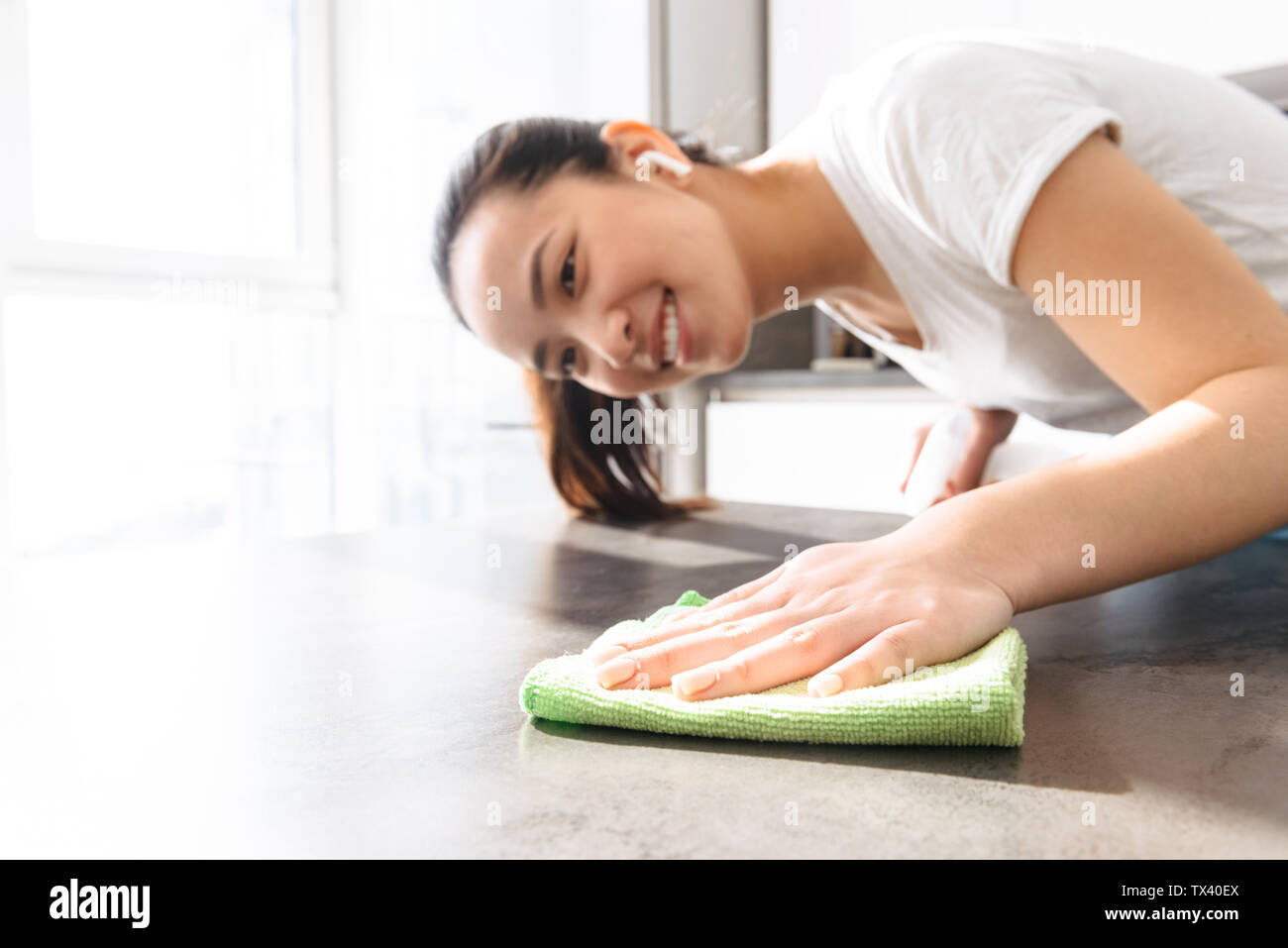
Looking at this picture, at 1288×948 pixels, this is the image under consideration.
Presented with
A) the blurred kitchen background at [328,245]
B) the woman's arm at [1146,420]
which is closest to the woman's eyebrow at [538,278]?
Answer: the woman's arm at [1146,420]

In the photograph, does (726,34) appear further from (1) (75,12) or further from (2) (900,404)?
(1) (75,12)

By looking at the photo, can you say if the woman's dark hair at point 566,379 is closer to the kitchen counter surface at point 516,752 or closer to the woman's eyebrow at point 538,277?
the woman's eyebrow at point 538,277

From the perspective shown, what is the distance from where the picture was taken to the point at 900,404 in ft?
6.77

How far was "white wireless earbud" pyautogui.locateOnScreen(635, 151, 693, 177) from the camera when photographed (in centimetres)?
98

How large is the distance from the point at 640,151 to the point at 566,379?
310 mm

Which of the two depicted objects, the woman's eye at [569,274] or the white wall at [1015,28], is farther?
the white wall at [1015,28]

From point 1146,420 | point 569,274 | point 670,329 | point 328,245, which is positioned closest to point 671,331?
point 670,329

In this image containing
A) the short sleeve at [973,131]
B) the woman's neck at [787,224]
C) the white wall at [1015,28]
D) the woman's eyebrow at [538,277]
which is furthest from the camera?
the white wall at [1015,28]

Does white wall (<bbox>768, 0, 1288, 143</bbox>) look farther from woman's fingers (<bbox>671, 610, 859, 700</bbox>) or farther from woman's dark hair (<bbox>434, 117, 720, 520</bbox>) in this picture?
woman's fingers (<bbox>671, 610, 859, 700</bbox>)

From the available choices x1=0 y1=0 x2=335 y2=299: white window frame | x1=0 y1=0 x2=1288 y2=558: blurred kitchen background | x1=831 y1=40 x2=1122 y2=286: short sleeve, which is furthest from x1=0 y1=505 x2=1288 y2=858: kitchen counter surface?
x1=0 y1=0 x2=335 y2=299: white window frame

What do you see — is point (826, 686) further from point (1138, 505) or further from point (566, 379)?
point (566, 379)

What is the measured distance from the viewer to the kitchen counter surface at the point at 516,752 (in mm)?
292

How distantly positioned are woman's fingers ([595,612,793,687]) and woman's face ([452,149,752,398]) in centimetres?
53
